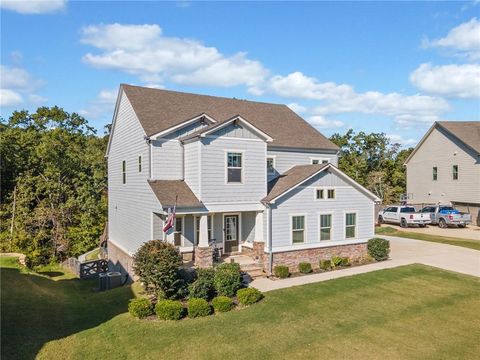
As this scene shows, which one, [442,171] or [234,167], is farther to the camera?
[442,171]

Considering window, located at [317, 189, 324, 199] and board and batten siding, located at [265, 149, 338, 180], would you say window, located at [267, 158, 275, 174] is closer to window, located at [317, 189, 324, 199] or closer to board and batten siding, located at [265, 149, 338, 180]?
board and batten siding, located at [265, 149, 338, 180]

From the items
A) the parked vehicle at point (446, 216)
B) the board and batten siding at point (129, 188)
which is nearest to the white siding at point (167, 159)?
the board and batten siding at point (129, 188)

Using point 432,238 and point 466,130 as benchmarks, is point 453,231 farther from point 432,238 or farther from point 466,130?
point 466,130

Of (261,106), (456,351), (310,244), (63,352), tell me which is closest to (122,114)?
(261,106)

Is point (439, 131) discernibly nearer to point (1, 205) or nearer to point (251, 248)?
point (251, 248)

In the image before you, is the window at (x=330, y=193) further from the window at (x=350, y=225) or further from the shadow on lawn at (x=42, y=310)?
the shadow on lawn at (x=42, y=310)

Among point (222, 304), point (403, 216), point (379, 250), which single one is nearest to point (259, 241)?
point (222, 304)

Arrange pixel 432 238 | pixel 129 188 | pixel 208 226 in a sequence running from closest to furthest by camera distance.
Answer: pixel 208 226 < pixel 129 188 < pixel 432 238
